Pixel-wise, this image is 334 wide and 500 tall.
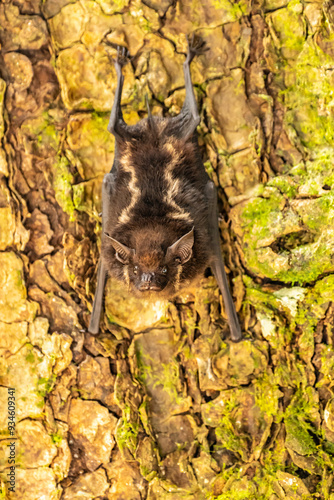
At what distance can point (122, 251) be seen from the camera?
3424mm

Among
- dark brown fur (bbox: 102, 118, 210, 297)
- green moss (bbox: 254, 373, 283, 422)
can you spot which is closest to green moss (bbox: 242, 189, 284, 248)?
dark brown fur (bbox: 102, 118, 210, 297)

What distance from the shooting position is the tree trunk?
11.6 feet

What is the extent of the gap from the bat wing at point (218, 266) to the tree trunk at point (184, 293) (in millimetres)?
126

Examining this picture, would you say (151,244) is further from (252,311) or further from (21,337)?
(21,337)

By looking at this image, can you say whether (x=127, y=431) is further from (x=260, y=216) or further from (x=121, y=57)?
(x=121, y=57)

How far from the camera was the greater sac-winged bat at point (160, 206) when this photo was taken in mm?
3439

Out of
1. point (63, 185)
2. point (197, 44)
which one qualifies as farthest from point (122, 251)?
point (197, 44)

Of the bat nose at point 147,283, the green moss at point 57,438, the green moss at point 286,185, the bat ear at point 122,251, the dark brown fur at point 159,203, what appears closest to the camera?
the bat nose at point 147,283

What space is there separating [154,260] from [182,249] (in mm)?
244

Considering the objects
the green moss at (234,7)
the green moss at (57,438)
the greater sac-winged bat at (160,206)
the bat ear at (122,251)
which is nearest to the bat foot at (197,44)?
the greater sac-winged bat at (160,206)

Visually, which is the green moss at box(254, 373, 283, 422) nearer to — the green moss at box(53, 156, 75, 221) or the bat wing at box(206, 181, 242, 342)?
the bat wing at box(206, 181, 242, 342)

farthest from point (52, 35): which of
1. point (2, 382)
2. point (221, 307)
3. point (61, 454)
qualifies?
point (61, 454)

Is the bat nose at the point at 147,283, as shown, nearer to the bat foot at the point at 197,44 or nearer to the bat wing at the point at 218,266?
the bat wing at the point at 218,266

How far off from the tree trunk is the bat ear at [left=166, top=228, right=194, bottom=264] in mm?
531
